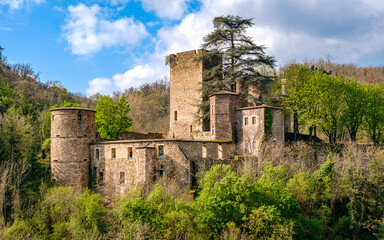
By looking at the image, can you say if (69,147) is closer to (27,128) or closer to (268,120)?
(27,128)

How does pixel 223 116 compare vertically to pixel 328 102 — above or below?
below

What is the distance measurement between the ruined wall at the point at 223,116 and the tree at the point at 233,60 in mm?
2991

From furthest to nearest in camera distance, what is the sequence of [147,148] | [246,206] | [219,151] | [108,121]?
[108,121], [219,151], [147,148], [246,206]

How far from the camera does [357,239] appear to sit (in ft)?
86.6

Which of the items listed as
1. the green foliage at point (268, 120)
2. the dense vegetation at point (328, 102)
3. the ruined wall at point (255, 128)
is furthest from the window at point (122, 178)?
the dense vegetation at point (328, 102)

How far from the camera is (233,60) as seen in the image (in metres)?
35.7

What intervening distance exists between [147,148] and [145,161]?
0.92m

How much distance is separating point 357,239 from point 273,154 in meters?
8.05

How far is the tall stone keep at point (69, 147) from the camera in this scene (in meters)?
30.1

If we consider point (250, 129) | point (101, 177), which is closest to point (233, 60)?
point (250, 129)

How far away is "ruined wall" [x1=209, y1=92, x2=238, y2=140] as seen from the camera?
30703 millimetres

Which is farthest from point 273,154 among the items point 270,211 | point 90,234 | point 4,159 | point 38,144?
point 38,144

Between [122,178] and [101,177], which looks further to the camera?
[101,177]

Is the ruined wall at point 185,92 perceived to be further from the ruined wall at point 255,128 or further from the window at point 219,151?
the window at point 219,151
